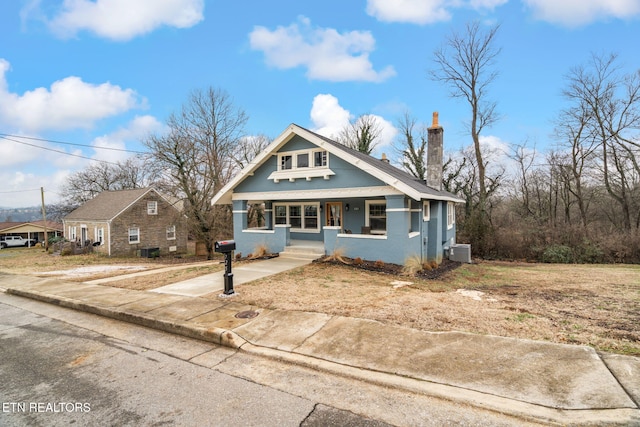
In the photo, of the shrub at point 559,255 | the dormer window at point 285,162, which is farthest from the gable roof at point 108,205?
the shrub at point 559,255

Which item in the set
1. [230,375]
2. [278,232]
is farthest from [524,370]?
[278,232]

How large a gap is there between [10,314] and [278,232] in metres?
8.36

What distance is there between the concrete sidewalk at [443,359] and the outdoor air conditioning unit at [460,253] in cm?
1312

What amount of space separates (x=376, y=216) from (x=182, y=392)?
10913 millimetres

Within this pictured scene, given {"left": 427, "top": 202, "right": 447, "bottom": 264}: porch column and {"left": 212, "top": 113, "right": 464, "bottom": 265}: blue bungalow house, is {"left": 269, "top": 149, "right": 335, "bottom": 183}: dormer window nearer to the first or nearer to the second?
{"left": 212, "top": 113, "right": 464, "bottom": 265}: blue bungalow house

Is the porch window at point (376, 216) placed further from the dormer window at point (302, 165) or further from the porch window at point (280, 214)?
the porch window at point (280, 214)

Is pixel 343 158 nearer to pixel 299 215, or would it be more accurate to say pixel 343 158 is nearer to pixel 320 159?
pixel 320 159

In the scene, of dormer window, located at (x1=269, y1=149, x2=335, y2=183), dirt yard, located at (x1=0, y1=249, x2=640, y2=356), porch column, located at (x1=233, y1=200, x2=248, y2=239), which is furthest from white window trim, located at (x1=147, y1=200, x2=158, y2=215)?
dormer window, located at (x1=269, y1=149, x2=335, y2=183)

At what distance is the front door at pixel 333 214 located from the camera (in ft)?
46.9

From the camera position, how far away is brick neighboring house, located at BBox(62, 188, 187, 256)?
25828mm

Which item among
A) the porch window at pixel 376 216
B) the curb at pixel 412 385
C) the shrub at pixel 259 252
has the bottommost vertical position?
the curb at pixel 412 385

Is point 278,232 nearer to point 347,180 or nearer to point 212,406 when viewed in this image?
point 347,180

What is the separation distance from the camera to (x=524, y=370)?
3459 mm

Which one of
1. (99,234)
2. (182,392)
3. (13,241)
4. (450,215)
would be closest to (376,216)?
(450,215)
